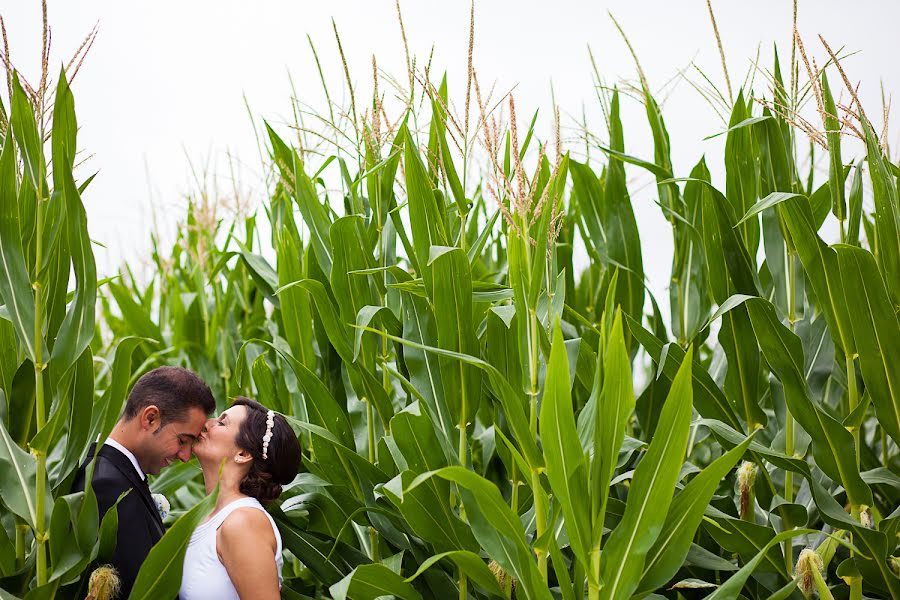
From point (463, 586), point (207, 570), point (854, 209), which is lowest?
point (463, 586)

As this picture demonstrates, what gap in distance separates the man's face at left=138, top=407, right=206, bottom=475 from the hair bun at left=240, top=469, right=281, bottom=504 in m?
0.13

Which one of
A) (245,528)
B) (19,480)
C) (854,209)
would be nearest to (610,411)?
(245,528)

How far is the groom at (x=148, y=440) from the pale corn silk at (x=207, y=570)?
89 millimetres

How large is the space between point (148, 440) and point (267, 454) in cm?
22

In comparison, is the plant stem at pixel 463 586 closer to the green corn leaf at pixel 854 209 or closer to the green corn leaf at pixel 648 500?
the green corn leaf at pixel 648 500

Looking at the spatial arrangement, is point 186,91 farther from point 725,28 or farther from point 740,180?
point 740,180

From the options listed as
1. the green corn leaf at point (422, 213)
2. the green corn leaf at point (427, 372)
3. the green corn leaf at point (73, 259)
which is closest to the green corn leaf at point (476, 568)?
the green corn leaf at point (427, 372)

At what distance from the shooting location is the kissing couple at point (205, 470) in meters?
1.43

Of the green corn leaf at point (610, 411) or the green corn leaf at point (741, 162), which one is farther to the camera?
the green corn leaf at point (741, 162)

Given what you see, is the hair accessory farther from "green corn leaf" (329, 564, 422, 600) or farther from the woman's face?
"green corn leaf" (329, 564, 422, 600)

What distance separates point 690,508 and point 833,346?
0.61m

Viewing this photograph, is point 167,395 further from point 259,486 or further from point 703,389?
point 703,389

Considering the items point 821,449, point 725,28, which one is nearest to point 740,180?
point 821,449

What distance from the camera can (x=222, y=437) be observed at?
5.13 ft
